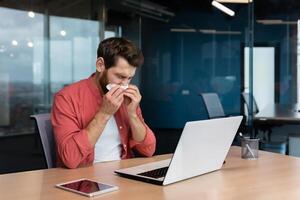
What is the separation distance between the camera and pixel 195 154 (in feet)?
4.63

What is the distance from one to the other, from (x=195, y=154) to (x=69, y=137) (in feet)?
1.65

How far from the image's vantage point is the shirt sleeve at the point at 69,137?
5.27 ft

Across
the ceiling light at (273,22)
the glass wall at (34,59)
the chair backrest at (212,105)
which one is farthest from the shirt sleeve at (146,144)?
the ceiling light at (273,22)

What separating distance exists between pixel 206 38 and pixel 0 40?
3.31 m

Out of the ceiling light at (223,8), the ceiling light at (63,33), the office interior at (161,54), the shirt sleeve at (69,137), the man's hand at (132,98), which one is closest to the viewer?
the shirt sleeve at (69,137)

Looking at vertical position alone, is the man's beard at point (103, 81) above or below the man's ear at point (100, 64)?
below

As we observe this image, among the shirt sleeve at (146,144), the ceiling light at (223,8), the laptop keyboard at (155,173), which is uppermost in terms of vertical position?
the ceiling light at (223,8)

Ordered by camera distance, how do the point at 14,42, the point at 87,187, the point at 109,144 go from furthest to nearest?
1. the point at 14,42
2. the point at 109,144
3. the point at 87,187

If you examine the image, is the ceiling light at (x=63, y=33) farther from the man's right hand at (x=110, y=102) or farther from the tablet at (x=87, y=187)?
the tablet at (x=87, y=187)

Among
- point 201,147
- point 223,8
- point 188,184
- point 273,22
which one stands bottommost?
point 188,184

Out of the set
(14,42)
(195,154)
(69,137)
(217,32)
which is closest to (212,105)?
(14,42)

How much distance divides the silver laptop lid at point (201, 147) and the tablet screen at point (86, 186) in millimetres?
199

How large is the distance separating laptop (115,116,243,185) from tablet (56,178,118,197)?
5.7 inches

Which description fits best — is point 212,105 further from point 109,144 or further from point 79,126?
point 79,126
